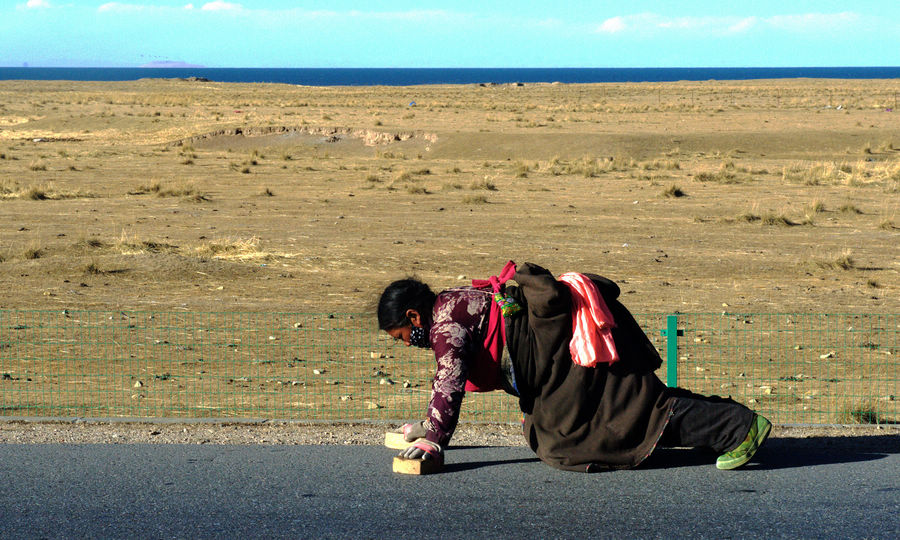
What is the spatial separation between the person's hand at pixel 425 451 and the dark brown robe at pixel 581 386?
58 centimetres

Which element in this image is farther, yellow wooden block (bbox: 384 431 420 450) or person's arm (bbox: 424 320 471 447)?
yellow wooden block (bbox: 384 431 420 450)

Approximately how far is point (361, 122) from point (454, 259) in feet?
129

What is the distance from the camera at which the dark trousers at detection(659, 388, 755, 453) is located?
6008 mm

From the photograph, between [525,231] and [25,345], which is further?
[525,231]

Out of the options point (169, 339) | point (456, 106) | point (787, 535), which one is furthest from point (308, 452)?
point (456, 106)

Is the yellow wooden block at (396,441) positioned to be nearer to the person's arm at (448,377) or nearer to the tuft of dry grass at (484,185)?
the person's arm at (448,377)

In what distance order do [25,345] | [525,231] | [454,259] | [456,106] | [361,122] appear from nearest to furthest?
[25,345] < [454,259] < [525,231] < [361,122] < [456,106]

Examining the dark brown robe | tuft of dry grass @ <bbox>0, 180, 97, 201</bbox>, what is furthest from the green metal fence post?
tuft of dry grass @ <bbox>0, 180, 97, 201</bbox>

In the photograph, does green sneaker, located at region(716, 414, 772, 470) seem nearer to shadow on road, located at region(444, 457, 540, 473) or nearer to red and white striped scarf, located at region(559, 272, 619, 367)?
red and white striped scarf, located at region(559, 272, 619, 367)

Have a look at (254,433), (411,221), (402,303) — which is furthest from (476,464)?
(411,221)

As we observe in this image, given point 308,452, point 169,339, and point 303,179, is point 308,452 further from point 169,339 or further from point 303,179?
point 303,179

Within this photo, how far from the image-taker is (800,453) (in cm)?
670

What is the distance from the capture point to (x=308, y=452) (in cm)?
674

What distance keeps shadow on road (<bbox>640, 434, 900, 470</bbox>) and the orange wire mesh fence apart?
0.83 meters
